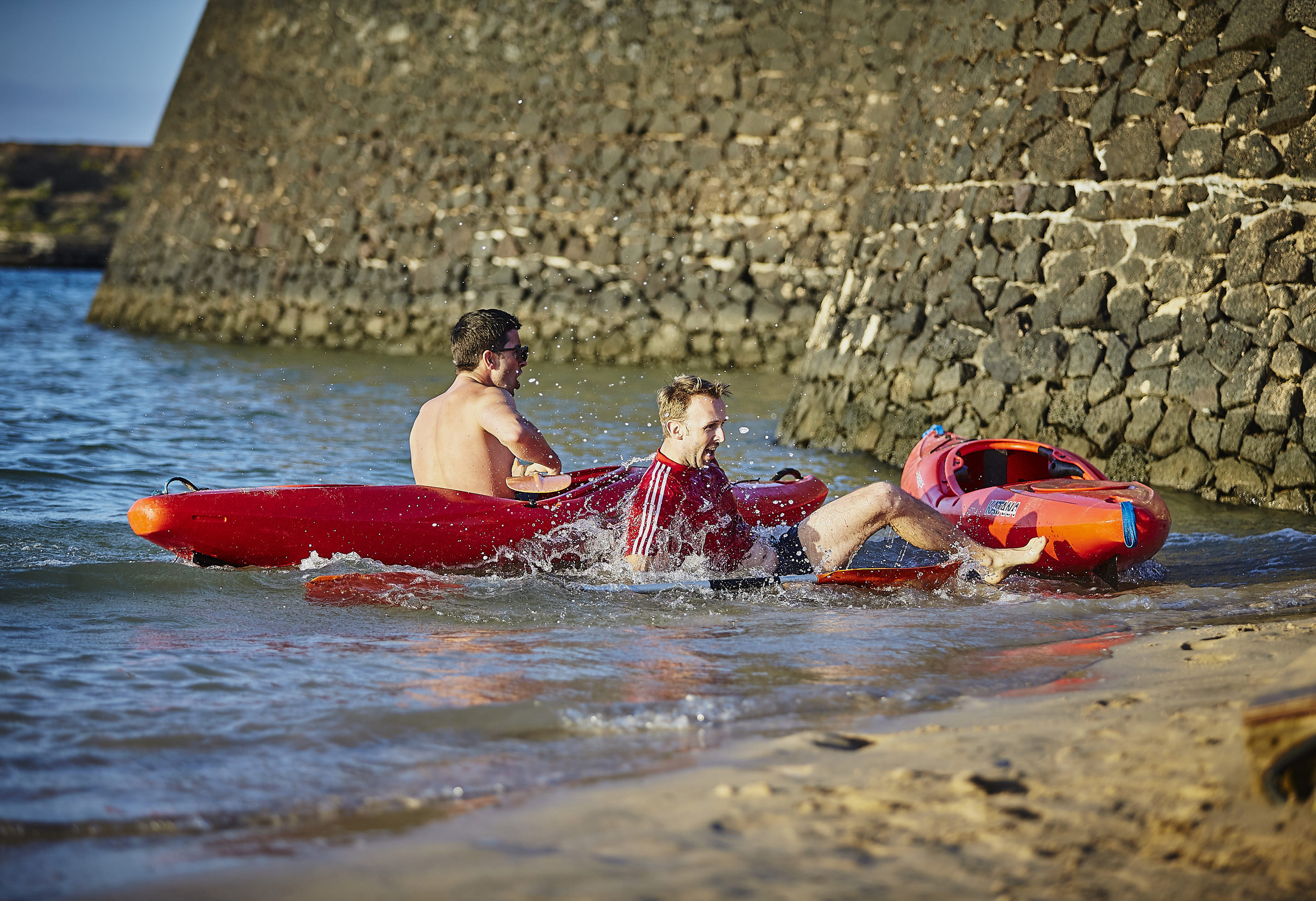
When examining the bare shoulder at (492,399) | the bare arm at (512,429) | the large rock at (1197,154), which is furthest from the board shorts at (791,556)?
the large rock at (1197,154)

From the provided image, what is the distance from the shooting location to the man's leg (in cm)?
509

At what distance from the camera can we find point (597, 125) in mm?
15359

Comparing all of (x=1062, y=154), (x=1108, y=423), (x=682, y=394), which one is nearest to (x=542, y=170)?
(x=1062, y=154)

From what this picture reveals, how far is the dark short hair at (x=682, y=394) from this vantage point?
4609 millimetres

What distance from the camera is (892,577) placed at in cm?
498

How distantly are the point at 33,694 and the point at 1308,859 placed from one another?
3.40 m

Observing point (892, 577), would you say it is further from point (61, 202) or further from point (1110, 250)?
point (61, 202)

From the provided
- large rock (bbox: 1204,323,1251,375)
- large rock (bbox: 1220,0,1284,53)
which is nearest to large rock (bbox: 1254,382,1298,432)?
large rock (bbox: 1204,323,1251,375)

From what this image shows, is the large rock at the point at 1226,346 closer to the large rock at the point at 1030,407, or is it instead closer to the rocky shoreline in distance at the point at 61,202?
the large rock at the point at 1030,407

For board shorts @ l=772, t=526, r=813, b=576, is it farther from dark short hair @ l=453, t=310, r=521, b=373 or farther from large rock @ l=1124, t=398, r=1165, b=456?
A: large rock @ l=1124, t=398, r=1165, b=456

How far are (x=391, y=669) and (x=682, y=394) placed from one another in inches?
61.8

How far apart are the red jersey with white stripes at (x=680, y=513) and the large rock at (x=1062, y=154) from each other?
433 centimetres

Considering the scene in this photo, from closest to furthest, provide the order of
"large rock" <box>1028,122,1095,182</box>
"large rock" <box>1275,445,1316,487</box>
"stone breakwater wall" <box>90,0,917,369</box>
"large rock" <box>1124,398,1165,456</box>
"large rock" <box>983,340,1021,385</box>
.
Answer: "large rock" <box>1275,445,1316,487</box>
"large rock" <box>1124,398,1165,456</box>
"large rock" <box>1028,122,1095,182</box>
"large rock" <box>983,340,1021,385</box>
"stone breakwater wall" <box>90,0,917,369</box>

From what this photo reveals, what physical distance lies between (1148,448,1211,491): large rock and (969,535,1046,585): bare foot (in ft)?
7.85
